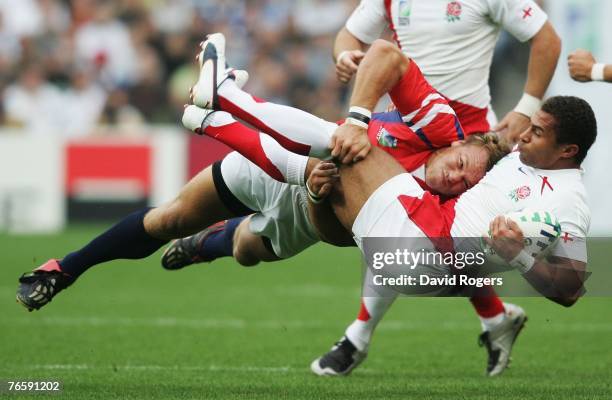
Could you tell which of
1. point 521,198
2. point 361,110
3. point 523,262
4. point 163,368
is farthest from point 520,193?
point 163,368

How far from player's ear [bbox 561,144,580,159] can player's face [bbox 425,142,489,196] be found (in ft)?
1.41

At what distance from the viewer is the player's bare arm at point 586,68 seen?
5.96 metres

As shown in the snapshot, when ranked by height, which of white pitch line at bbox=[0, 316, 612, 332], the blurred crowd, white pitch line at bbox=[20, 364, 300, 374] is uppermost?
white pitch line at bbox=[20, 364, 300, 374]

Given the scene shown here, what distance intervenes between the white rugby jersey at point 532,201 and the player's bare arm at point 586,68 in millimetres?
605

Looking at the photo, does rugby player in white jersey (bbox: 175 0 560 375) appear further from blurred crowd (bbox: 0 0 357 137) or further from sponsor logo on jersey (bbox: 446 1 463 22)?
blurred crowd (bbox: 0 0 357 137)

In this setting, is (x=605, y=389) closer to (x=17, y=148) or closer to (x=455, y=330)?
(x=455, y=330)

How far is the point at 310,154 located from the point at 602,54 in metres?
8.66

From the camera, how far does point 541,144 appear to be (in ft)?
18.4

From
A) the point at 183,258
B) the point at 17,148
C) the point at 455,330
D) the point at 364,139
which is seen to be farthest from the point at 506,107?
the point at 364,139

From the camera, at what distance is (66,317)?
8969 millimetres

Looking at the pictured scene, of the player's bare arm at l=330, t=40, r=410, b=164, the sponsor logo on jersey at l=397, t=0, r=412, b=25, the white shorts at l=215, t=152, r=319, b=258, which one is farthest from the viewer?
the sponsor logo on jersey at l=397, t=0, r=412, b=25

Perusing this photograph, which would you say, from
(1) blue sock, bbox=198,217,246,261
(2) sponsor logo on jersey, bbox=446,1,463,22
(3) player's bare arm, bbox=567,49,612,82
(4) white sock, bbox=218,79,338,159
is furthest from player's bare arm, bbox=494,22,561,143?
(1) blue sock, bbox=198,217,246,261

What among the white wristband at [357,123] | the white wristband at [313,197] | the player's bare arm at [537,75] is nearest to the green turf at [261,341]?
the white wristband at [313,197]

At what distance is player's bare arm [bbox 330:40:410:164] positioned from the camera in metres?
5.52
